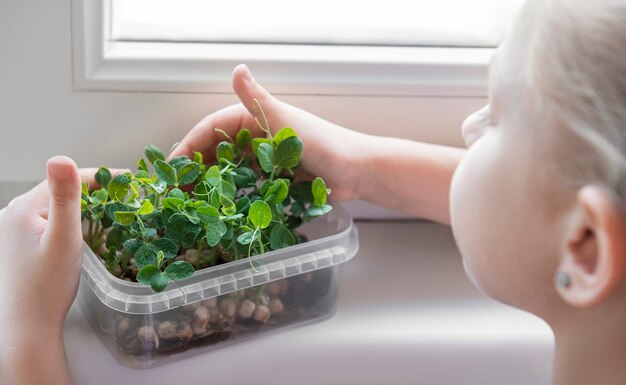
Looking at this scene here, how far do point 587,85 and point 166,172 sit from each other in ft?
1.22

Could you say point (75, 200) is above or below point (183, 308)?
above

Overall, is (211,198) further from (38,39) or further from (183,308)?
(38,39)

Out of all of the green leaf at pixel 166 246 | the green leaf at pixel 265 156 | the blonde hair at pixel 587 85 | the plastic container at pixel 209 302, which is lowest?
the plastic container at pixel 209 302

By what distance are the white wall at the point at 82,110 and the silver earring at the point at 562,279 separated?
360 millimetres

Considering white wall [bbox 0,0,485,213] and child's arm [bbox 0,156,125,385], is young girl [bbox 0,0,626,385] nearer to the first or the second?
child's arm [bbox 0,156,125,385]

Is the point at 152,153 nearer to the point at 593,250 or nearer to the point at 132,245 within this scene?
the point at 132,245

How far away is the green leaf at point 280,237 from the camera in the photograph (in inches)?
28.8

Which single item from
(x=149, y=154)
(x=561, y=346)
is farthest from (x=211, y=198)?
(x=561, y=346)

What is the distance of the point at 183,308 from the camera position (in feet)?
2.31

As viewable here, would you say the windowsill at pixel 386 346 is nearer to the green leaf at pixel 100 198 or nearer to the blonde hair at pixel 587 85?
the green leaf at pixel 100 198

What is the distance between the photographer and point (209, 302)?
71 cm

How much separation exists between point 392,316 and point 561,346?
0.23 m

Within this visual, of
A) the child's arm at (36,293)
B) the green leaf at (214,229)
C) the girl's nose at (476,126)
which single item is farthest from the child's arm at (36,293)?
the girl's nose at (476,126)

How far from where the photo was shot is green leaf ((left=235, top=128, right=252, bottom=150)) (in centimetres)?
79
